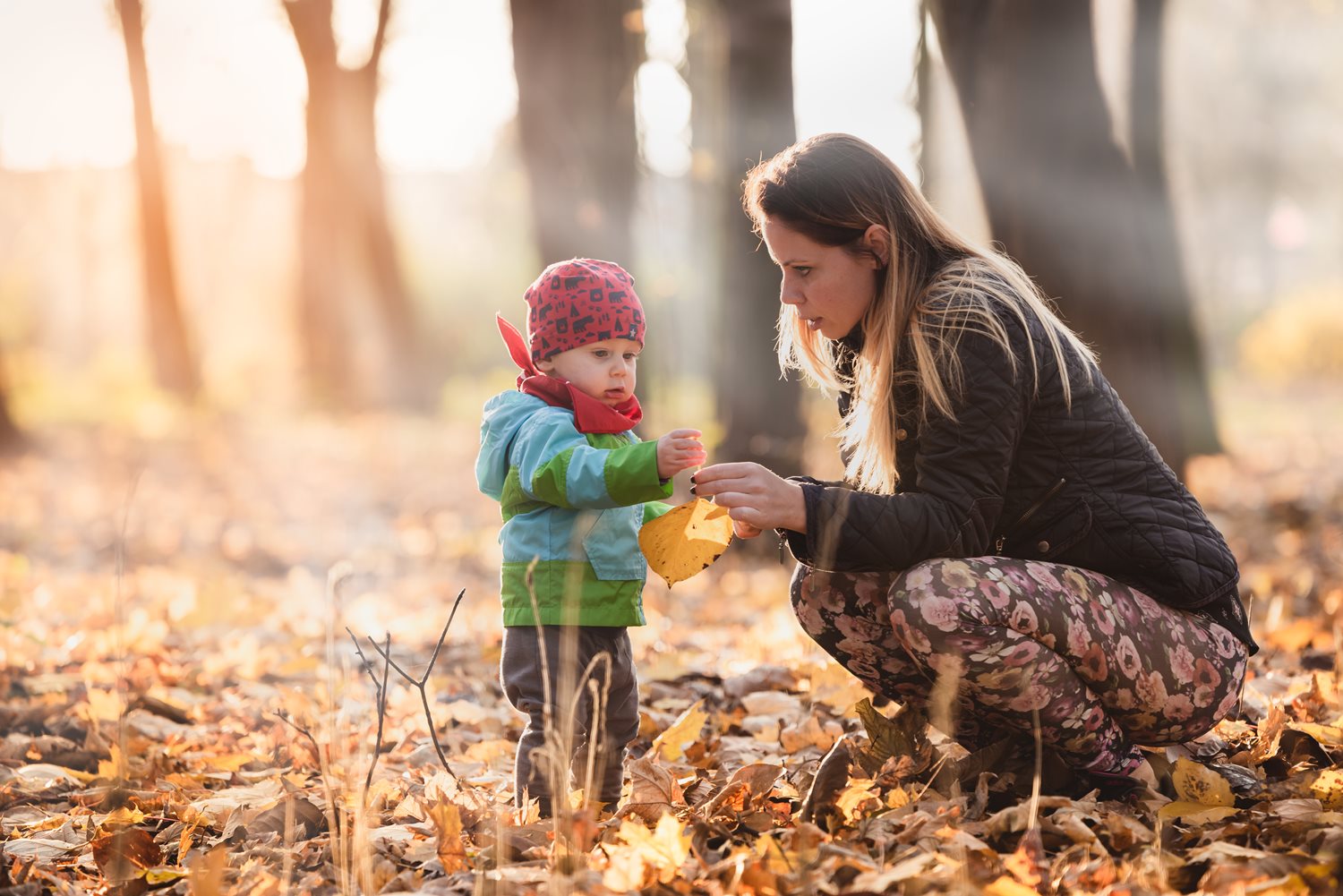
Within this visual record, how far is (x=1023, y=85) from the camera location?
577cm

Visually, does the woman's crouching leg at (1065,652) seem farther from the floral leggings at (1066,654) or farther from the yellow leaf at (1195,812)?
the yellow leaf at (1195,812)

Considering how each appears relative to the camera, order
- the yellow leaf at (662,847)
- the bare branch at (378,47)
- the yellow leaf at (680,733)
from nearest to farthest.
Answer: the yellow leaf at (662,847)
the yellow leaf at (680,733)
the bare branch at (378,47)

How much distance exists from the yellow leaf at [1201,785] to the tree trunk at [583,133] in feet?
22.2

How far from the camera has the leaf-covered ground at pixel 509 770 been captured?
199 centimetres

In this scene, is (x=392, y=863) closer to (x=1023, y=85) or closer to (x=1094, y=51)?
(x=1023, y=85)

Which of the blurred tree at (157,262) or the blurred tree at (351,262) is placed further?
the blurred tree at (351,262)

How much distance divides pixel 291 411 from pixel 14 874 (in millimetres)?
20045

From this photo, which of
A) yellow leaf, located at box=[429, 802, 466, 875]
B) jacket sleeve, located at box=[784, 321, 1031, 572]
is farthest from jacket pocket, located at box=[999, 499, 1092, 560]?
yellow leaf, located at box=[429, 802, 466, 875]

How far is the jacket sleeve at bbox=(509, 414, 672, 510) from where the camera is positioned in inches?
87.7

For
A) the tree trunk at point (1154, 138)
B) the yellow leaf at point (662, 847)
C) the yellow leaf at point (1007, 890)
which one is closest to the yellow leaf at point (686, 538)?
the yellow leaf at point (662, 847)

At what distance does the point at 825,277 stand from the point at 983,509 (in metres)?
0.63

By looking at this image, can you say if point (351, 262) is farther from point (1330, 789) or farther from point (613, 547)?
point (1330, 789)

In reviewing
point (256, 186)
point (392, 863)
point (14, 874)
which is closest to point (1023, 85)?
point (392, 863)

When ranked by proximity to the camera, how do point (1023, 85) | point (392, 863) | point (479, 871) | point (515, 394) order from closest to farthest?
point (479, 871) → point (392, 863) → point (515, 394) → point (1023, 85)
